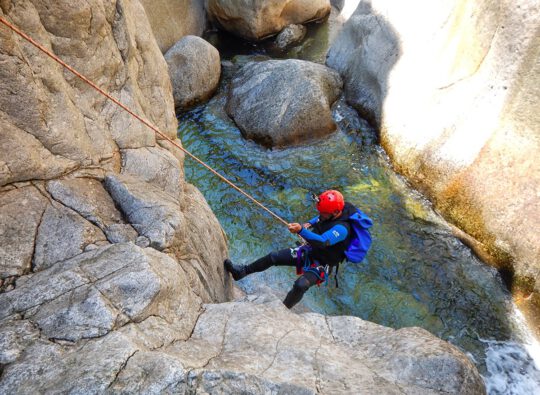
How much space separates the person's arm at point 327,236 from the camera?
6.42 metres

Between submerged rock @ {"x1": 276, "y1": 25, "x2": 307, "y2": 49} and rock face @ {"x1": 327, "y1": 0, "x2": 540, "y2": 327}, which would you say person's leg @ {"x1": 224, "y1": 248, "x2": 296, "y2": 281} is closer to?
rock face @ {"x1": 327, "y1": 0, "x2": 540, "y2": 327}

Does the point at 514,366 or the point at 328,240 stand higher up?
the point at 328,240

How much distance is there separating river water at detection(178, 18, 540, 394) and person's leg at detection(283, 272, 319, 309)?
1092mm

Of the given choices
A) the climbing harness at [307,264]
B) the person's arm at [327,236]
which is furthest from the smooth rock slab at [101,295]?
the climbing harness at [307,264]

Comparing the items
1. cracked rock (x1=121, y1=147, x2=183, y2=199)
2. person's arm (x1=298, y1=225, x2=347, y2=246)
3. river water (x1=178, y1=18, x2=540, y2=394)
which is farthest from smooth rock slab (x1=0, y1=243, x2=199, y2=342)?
river water (x1=178, y1=18, x2=540, y2=394)

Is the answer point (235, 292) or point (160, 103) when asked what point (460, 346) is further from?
point (160, 103)

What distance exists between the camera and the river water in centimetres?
735

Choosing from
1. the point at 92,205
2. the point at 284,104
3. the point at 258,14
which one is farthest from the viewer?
the point at 258,14

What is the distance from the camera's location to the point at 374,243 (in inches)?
353

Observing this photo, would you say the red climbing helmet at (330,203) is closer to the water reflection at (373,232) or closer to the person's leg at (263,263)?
the person's leg at (263,263)

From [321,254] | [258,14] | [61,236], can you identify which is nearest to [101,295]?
[61,236]

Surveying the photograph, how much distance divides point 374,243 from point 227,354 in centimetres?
551

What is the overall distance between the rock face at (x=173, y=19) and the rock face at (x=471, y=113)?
751 cm

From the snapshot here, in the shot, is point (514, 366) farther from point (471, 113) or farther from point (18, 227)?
point (18, 227)
